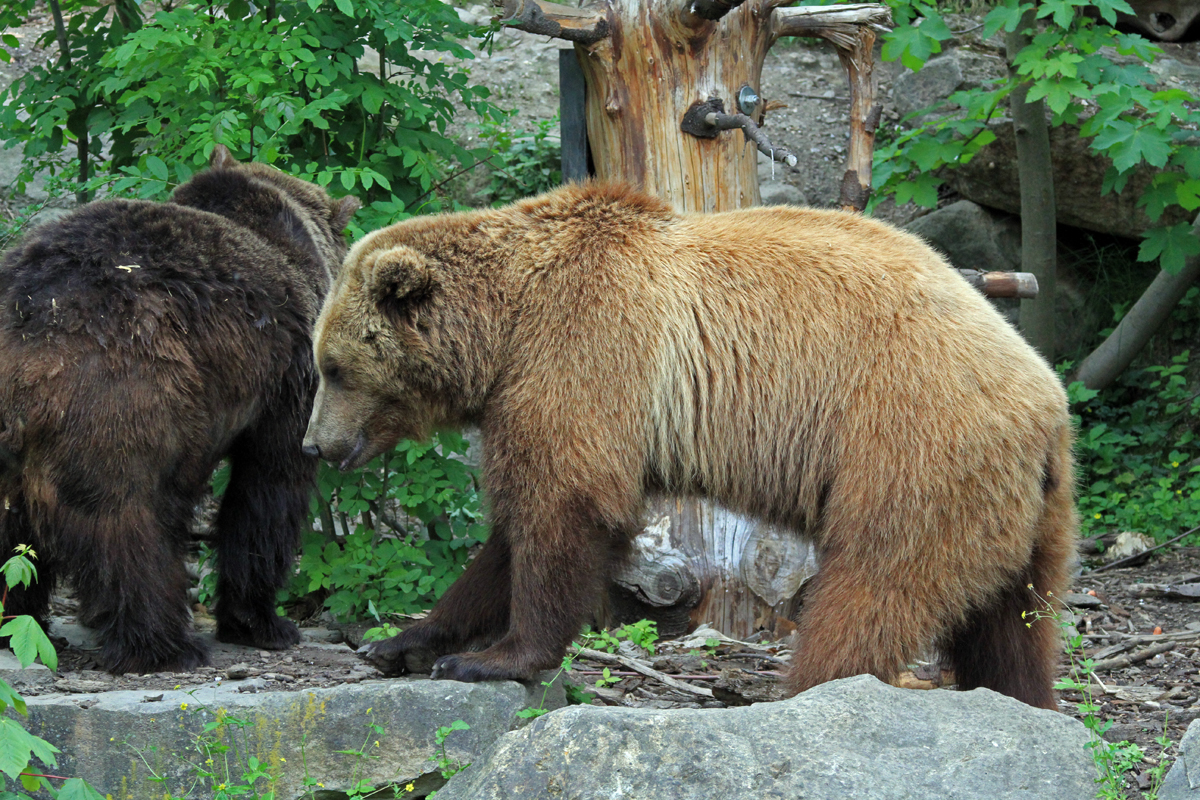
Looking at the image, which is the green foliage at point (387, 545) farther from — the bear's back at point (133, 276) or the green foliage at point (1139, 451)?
the green foliage at point (1139, 451)

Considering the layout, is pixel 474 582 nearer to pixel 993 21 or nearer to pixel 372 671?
pixel 372 671

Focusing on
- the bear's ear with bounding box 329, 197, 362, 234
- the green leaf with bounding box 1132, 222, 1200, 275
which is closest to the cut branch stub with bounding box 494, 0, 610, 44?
the bear's ear with bounding box 329, 197, 362, 234

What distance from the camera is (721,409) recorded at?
398 centimetres

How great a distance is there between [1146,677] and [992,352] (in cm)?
245

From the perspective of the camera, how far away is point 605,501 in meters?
3.83

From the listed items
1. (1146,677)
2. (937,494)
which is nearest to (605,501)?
(937,494)

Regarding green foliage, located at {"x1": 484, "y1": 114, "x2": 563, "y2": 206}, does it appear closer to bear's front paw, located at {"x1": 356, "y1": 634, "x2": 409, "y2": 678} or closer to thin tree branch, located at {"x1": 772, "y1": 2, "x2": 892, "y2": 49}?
thin tree branch, located at {"x1": 772, "y1": 2, "x2": 892, "y2": 49}

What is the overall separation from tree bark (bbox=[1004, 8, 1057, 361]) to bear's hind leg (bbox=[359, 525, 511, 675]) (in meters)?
5.08

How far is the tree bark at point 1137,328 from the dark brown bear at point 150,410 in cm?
594

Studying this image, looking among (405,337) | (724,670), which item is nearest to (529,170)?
(724,670)

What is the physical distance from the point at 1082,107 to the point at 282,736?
577 cm

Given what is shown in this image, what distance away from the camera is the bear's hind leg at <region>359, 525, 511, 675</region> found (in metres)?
4.28

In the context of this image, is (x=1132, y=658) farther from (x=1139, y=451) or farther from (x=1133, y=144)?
(x=1139, y=451)

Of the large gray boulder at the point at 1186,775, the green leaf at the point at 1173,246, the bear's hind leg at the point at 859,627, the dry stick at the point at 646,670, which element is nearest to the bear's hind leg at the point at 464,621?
the dry stick at the point at 646,670
